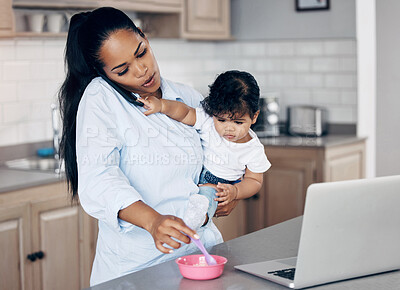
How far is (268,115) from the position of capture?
4.74 m

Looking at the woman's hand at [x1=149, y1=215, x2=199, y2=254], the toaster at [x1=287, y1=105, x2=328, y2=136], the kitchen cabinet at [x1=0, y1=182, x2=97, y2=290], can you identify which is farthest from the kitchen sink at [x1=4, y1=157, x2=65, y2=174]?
the woman's hand at [x1=149, y1=215, x2=199, y2=254]

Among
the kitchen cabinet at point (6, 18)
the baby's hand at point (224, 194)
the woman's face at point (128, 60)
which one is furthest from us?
the kitchen cabinet at point (6, 18)

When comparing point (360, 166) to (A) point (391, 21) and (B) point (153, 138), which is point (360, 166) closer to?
(A) point (391, 21)

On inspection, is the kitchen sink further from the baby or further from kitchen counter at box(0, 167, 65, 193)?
the baby

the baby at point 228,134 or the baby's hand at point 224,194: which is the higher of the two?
the baby at point 228,134

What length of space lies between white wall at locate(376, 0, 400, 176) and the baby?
114 inches

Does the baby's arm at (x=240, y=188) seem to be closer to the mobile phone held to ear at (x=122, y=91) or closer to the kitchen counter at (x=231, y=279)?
the kitchen counter at (x=231, y=279)

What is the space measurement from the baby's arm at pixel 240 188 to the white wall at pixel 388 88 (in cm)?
291

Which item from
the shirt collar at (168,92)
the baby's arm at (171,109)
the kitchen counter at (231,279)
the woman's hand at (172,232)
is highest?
the shirt collar at (168,92)

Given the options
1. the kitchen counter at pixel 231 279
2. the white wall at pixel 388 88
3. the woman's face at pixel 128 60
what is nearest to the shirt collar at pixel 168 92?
the woman's face at pixel 128 60

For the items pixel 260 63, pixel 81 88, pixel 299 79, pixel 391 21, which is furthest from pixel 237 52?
pixel 81 88

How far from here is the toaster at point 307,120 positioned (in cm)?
464

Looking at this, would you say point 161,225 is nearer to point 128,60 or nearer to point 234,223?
point 128,60

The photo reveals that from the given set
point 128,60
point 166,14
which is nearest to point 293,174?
point 166,14
